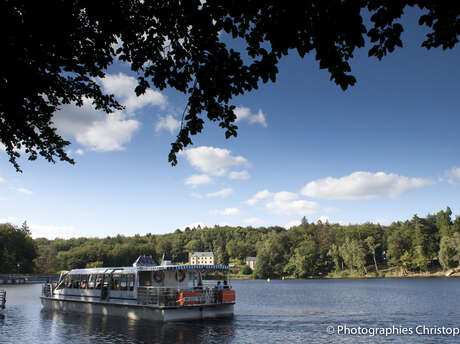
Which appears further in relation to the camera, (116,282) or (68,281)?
(68,281)

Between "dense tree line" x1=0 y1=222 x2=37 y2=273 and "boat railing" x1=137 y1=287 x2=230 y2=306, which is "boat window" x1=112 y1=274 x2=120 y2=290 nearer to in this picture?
"boat railing" x1=137 y1=287 x2=230 y2=306

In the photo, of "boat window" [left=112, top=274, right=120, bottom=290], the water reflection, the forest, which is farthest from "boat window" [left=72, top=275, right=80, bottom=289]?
the forest

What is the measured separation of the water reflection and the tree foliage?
16140 millimetres

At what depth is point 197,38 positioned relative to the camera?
789 centimetres

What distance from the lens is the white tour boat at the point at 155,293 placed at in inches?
1086

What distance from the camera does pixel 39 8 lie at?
7.64m

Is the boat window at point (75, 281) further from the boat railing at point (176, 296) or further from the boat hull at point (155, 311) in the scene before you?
the boat railing at point (176, 296)

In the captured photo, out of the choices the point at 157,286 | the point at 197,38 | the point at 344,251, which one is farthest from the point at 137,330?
the point at 344,251

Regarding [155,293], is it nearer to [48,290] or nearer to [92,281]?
[92,281]

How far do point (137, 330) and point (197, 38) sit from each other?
22.2 metres

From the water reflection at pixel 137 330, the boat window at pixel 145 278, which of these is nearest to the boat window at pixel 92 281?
the water reflection at pixel 137 330

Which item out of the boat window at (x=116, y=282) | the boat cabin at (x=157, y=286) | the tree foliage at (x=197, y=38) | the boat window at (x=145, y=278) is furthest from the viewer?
the boat window at (x=116, y=282)

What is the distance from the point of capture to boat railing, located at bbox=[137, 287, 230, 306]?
27.5 m

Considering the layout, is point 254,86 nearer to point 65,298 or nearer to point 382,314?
point 382,314
